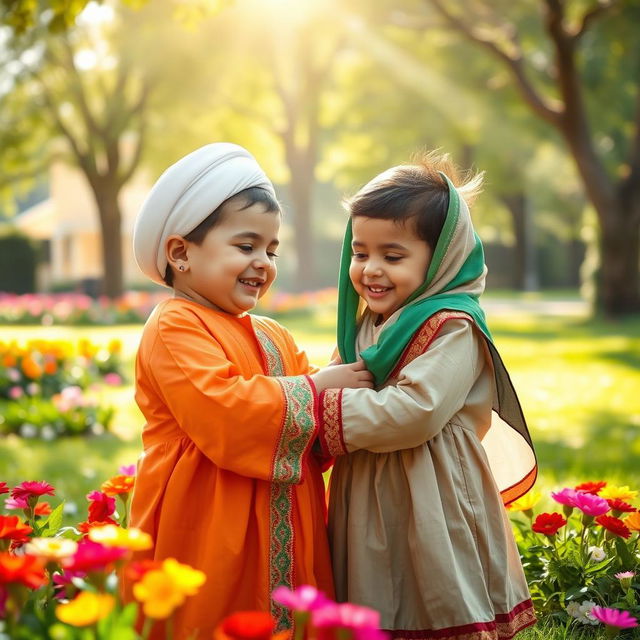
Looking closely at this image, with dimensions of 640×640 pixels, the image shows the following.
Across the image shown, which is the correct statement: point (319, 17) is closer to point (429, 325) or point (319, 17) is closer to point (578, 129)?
point (578, 129)

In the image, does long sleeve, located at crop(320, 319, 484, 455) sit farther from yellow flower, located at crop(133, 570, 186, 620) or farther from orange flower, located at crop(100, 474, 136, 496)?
yellow flower, located at crop(133, 570, 186, 620)

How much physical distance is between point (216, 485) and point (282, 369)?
454mm

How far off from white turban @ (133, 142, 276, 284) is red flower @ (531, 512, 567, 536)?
1.41 metres

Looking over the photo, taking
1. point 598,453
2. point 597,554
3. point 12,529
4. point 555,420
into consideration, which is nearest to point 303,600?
point 12,529

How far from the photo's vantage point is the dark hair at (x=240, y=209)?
8.50ft

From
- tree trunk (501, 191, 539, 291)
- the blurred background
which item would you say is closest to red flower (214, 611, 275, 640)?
the blurred background

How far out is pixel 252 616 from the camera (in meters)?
1.40

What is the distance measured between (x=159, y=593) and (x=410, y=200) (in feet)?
4.75

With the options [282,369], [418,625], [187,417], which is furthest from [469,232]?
[418,625]

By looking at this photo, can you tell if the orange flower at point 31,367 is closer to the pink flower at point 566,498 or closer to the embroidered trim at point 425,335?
the pink flower at point 566,498

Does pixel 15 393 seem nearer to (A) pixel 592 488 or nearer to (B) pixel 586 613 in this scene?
(A) pixel 592 488

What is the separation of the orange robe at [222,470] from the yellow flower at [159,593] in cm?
89

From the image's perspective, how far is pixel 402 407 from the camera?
7.77 ft

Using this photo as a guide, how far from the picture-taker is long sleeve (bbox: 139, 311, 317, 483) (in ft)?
7.73
